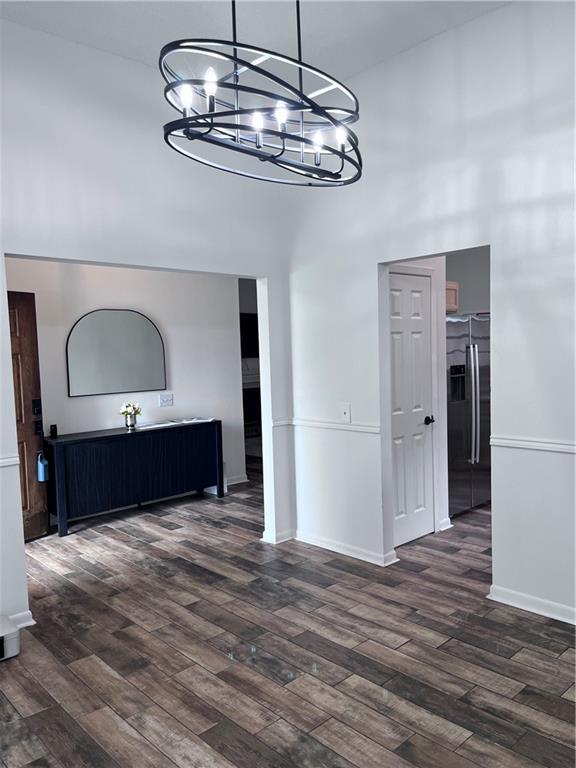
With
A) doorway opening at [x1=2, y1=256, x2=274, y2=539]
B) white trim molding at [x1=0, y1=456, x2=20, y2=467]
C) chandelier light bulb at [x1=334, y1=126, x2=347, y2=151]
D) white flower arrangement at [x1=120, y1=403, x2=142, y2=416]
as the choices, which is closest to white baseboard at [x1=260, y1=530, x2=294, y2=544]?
doorway opening at [x1=2, y1=256, x2=274, y2=539]

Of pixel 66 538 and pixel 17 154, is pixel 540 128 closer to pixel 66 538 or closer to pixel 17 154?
pixel 17 154

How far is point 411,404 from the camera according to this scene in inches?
174

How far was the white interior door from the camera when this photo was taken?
4273 millimetres

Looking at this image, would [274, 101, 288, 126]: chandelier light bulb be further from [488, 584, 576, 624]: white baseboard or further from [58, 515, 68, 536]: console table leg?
[58, 515, 68, 536]: console table leg

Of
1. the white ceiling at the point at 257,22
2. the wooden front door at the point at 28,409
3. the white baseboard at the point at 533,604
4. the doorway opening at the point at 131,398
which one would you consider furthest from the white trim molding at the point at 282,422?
the white ceiling at the point at 257,22

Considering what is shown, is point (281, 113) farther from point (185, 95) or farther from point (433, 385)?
point (433, 385)

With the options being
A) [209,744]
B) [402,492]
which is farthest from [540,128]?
[209,744]

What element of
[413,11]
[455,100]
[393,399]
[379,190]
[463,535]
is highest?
[413,11]

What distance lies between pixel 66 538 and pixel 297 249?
10.1ft

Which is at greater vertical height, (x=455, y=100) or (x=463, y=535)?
(x=455, y=100)

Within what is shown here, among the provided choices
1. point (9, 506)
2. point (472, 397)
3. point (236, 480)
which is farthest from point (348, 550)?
point (236, 480)

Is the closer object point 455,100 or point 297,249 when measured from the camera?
point 455,100

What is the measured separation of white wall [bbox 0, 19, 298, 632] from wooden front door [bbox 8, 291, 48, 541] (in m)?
1.47

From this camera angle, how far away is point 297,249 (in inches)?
179
